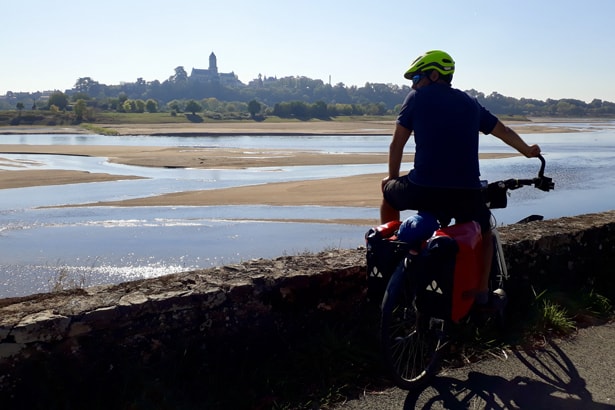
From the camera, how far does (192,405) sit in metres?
3.25

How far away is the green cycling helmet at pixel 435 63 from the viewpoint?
3.82 m

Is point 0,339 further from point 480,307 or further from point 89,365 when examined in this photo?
point 480,307

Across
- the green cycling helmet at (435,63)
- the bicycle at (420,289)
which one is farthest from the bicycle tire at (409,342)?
the green cycling helmet at (435,63)

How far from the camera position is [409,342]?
376 cm

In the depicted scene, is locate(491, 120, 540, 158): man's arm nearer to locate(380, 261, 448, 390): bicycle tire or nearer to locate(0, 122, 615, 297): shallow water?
locate(380, 261, 448, 390): bicycle tire

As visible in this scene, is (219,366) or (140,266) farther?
(140,266)

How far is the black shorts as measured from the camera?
3766 mm

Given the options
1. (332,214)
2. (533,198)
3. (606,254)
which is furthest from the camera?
(533,198)

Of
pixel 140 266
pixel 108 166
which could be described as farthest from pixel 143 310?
pixel 108 166

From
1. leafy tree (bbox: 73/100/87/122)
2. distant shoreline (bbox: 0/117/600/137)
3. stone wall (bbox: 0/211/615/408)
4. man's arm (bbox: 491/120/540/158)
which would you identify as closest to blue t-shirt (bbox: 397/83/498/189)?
man's arm (bbox: 491/120/540/158)

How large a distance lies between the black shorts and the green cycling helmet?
2.06 feet

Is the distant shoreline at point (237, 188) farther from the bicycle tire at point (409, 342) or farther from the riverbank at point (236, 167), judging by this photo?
the bicycle tire at point (409, 342)

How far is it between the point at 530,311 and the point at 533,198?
1778 centimetres

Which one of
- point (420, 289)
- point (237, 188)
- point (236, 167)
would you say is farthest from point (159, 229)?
point (236, 167)
